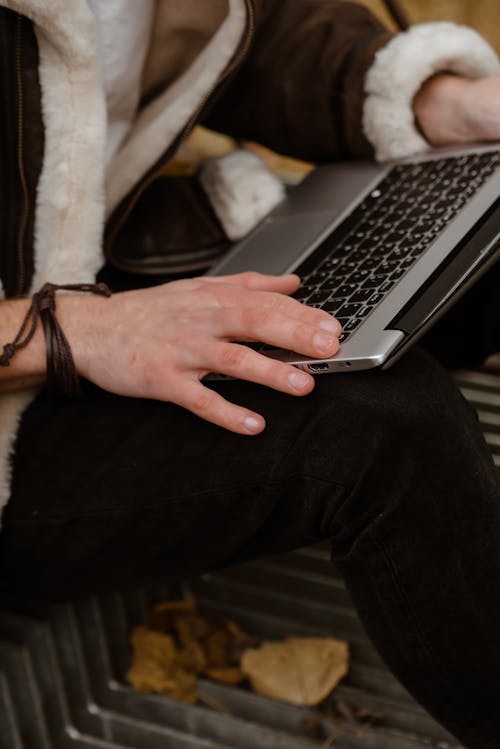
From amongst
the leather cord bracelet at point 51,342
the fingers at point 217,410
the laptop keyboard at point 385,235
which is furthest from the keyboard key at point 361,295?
the leather cord bracelet at point 51,342

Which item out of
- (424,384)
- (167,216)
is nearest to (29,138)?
(167,216)

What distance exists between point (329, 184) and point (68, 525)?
0.53m

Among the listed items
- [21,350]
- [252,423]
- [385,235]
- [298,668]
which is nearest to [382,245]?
[385,235]

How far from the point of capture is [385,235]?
0.86 meters

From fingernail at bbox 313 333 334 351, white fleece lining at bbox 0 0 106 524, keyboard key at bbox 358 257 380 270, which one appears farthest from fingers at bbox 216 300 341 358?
white fleece lining at bbox 0 0 106 524

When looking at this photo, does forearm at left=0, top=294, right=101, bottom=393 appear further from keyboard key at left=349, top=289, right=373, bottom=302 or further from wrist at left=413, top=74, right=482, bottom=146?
wrist at left=413, top=74, right=482, bottom=146


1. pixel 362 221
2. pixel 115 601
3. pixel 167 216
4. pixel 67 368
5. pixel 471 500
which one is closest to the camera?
pixel 471 500

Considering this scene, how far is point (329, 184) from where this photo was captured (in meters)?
1.05

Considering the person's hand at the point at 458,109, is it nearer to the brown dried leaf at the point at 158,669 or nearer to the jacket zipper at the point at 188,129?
the jacket zipper at the point at 188,129

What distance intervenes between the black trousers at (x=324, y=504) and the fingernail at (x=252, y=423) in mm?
12

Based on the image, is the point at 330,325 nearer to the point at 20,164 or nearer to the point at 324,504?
the point at 324,504

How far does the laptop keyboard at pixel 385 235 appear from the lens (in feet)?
2.47

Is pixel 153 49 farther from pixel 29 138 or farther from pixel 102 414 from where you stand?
pixel 102 414

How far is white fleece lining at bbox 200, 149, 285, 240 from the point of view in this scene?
1.03 m
